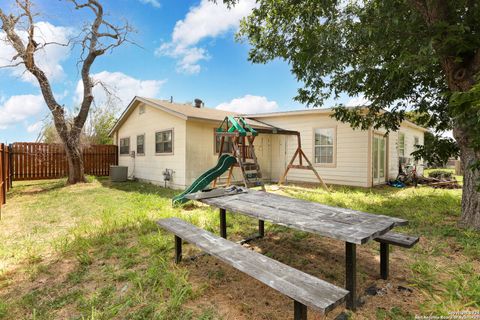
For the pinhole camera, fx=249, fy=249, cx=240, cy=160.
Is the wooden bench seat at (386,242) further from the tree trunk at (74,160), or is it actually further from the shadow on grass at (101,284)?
the tree trunk at (74,160)

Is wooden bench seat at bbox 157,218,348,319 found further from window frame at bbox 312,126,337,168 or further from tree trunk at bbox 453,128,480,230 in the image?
window frame at bbox 312,126,337,168

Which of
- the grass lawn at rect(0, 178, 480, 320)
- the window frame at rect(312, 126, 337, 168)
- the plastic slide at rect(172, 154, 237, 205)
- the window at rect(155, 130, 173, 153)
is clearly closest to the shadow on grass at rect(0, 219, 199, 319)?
the grass lawn at rect(0, 178, 480, 320)

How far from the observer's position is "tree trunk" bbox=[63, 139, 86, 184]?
418 inches

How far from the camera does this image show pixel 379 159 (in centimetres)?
1026

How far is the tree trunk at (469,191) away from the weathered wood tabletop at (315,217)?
3.03 m

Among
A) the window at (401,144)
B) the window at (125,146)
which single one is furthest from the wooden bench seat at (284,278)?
the window at (401,144)

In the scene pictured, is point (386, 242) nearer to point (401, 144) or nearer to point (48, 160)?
point (401, 144)

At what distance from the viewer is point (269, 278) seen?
6.06 feet

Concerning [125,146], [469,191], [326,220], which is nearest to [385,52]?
[469,191]

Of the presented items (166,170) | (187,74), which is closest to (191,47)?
(187,74)

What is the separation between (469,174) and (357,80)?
2649 millimetres

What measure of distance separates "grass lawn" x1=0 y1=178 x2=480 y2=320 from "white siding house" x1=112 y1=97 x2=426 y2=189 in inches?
164

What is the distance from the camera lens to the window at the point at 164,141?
32.1 feet

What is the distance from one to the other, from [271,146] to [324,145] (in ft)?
8.27
